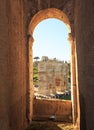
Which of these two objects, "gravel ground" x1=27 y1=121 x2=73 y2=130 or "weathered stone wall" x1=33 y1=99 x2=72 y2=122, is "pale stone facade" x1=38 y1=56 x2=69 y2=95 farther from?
"gravel ground" x1=27 y1=121 x2=73 y2=130

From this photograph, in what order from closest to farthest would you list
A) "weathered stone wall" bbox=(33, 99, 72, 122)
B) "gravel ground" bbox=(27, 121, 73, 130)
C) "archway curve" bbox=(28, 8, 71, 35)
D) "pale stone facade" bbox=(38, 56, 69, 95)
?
"gravel ground" bbox=(27, 121, 73, 130), "archway curve" bbox=(28, 8, 71, 35), "weathered stone wall" bbox=(33, 99, 72, 122), "pale stone facade" bbox=(38, 56, 69, 95)

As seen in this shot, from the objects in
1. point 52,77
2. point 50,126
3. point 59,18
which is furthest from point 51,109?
point 52,77

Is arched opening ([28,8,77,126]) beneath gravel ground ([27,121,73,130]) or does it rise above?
above

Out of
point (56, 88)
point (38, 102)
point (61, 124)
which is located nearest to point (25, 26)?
point (38, 102)

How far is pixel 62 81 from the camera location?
24.3 metres

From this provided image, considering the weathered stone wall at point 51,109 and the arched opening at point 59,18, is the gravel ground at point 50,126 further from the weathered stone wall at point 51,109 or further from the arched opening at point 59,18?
the weathered stone wall at point 51,109

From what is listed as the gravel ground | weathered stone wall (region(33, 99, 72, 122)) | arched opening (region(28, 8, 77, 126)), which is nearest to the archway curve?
arched opening (region(28, 8, 77, 126))

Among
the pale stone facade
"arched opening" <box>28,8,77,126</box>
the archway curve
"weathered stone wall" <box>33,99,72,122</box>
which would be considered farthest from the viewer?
the pale stone facade

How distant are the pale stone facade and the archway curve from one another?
1134cm

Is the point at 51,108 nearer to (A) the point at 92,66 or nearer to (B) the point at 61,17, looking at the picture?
(B) the point at 61,17

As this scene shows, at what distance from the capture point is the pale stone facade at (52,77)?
22.9 metres

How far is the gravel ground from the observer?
10.2 metres

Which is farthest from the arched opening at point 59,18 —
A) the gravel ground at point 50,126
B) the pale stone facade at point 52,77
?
the pale stone facade at point 52,77

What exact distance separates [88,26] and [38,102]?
7.56 meters
